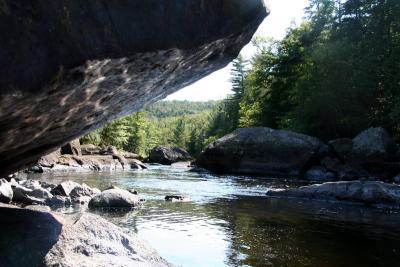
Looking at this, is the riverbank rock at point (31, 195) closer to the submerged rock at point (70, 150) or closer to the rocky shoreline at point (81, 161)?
the rocky shoreline at point (81, 161)

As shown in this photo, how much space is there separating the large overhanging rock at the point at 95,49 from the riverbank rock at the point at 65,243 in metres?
0.93

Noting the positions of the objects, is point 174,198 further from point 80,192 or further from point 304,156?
point 304,156

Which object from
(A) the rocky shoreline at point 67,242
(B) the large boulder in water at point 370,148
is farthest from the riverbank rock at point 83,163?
(A) the rocky shoreline at point 67,242

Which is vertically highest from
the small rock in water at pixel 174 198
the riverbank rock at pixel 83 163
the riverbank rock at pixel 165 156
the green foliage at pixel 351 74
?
the green foliage at pixel 351 74

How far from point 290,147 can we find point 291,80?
19012 millimetres

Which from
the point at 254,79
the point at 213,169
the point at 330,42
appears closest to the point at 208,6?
the point at 213,169

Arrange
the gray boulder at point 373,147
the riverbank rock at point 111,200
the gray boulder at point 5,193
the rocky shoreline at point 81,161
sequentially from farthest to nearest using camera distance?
the rocky shoreline at point 81,161
the gray boulder at point 373,147
the riverbank rock at point 111,200
the gray boulder at point 5,193

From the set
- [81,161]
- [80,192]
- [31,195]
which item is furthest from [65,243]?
[81,161]

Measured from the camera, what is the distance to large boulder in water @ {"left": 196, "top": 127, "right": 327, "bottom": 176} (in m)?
29.6

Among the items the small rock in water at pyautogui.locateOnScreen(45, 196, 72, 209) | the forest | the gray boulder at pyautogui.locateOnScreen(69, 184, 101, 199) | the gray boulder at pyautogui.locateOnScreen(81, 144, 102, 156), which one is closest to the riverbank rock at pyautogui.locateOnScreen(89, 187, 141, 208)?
the small rock in water at pyautogui.locateOnScreen(45, 196, 72, 209)

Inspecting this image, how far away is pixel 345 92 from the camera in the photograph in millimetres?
34906

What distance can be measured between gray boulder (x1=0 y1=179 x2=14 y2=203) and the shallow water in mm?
2769

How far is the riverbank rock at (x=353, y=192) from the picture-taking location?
15578 millimetres

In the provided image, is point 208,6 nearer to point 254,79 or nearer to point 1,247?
point 1,247
